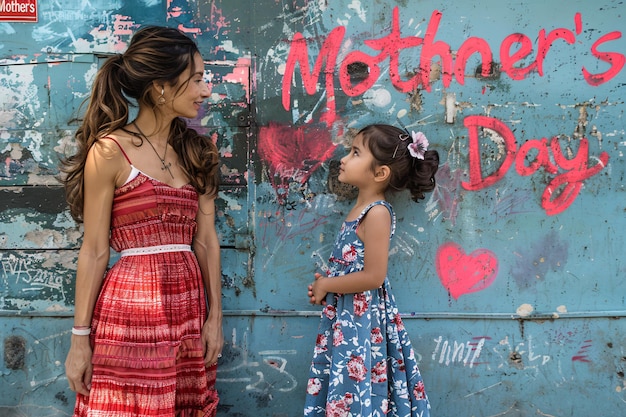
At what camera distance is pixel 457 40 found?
2.90 metres

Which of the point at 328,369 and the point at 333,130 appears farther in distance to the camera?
the point at 333,130

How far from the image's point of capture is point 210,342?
2451mm

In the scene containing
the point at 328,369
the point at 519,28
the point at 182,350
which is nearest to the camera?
the point at 182,350

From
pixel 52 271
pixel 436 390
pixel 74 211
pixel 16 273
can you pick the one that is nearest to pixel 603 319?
pixel 436 390

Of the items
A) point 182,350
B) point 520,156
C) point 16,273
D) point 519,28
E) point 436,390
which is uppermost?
point 519,28

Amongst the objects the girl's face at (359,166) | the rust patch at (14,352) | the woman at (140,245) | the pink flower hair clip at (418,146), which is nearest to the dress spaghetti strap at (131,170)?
the woman at (140,245)

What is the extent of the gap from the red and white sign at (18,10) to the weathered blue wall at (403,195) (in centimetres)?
5

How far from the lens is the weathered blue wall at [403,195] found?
9.55ft

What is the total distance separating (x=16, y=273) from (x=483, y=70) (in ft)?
8.68

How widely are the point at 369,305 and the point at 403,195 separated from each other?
0.71 metres

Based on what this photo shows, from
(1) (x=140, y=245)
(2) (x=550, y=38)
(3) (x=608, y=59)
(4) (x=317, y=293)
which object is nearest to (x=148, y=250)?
(1) (x=140, y=245)

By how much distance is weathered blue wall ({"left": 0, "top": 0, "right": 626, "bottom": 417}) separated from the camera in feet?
9.55

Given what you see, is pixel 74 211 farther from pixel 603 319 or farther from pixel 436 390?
pixel 603 319

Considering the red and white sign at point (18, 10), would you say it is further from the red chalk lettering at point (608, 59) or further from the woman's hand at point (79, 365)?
the red chalk lettering at point (608, 59)
